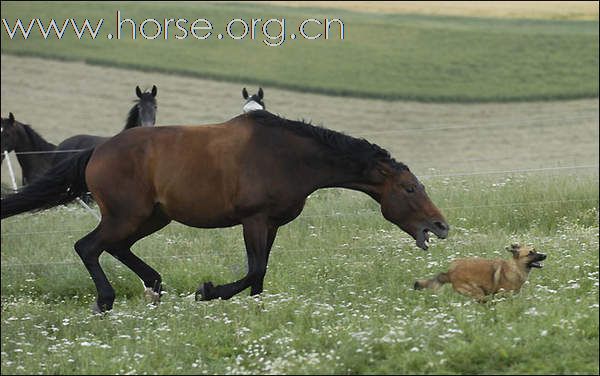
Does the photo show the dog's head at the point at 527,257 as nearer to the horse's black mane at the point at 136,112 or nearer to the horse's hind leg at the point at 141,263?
the horse's hind leg at the point at 141,263

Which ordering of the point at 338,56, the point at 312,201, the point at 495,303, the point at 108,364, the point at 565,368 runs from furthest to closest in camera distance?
the point at 338,56, the point at 312,201, the point at 495,303, the point at 108,364, the point at 565,368

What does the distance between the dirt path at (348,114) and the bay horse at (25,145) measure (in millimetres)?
7549

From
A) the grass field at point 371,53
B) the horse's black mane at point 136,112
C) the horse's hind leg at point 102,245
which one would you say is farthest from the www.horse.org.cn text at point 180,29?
the horse's hind leg at point 102,245

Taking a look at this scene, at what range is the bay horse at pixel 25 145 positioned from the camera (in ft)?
63.3

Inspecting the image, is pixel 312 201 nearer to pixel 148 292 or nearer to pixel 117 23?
pixel 148 292

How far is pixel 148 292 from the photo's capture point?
1126cm

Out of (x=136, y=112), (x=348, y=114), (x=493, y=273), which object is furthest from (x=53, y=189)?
(x=348, y=114)

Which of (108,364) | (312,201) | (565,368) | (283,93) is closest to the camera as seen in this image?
(565,368)

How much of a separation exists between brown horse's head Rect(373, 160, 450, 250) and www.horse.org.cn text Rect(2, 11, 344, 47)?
1156 inches

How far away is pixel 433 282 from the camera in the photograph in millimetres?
10406

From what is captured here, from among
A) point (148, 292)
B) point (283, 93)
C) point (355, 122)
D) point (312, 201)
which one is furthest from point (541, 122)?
point (148, 292)

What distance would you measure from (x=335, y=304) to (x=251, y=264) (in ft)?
2.70

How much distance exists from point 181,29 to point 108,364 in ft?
114

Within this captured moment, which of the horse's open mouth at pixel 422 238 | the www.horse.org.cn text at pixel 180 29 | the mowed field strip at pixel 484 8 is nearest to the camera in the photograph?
the horse's open mouth at pixel 422 238
